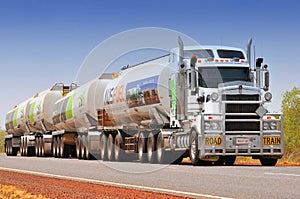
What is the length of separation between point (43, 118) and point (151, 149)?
19228mm

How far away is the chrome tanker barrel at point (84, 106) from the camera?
34.8 m

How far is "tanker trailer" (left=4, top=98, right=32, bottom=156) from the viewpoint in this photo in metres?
52.3

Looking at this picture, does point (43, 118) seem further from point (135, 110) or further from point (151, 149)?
point (151, 149)

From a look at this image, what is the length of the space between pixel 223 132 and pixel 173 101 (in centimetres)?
298

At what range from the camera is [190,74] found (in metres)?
24.5

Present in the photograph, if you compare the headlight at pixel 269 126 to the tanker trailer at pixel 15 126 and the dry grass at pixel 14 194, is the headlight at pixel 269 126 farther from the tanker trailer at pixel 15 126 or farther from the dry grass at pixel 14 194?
the tanker trailer at pixel 15 126

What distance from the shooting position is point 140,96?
28.7 metres

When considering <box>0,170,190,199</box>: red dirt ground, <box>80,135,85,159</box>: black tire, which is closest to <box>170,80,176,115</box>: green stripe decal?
<box>0,170,190,199</box>: red dirt ground

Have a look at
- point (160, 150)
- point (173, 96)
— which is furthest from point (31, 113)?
point (173, 96)

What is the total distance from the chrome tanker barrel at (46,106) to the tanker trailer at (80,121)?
187 centimetres

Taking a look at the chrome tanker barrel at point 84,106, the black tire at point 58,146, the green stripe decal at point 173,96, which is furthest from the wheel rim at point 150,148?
the black tire at point 58,146

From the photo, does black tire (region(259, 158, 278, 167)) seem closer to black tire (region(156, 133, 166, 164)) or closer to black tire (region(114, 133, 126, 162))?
black tire (region(156, 133, 166, 164))

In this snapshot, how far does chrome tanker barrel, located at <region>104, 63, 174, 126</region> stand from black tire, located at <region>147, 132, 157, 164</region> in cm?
60

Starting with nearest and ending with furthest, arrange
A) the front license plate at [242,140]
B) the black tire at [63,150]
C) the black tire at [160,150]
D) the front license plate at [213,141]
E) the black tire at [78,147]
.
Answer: the front license plate at [213,141] < the front license plate at [242,140] < the black tire at [160,150] < the black tire at [78,147] < the black tire at [63,150]
